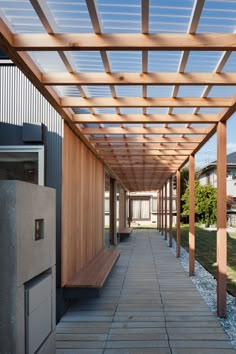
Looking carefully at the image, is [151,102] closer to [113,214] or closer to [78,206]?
[78,206]

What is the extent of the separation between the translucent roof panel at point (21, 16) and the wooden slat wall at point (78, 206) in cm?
266

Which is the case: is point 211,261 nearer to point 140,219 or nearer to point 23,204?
point 23,204

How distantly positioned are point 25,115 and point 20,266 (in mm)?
3786

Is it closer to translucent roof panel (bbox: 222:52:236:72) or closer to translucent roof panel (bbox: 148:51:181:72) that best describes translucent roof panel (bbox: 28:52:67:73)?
translucent roof panel (bbox: 148:51:181:72)

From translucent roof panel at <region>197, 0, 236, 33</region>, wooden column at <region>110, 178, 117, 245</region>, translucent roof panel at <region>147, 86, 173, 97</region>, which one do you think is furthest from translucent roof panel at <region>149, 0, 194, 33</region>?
wooden column at <region>110, 178, 117, 245</region>

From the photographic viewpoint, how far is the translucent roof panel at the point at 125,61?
369cm

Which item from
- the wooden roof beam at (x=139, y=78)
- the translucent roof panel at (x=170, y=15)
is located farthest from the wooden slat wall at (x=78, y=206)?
the translucent roof panel at (x=170, y=15)

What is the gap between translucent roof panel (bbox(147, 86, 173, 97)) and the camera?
4602 millimetres

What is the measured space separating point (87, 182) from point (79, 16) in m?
5.29

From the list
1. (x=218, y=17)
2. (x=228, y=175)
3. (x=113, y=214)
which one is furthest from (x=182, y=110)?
(x=228, y=175)

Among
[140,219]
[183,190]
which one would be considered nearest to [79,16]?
[140,219]

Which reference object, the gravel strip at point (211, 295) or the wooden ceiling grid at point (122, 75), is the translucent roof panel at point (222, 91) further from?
the gravel strip at point (211, 295)

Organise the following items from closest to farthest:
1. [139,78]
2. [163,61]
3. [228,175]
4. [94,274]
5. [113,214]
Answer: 1. [163,61]
2. [139,78]
3. [94,274]
4. [113,214]
5. [228,175]

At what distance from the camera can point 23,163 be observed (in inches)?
234
